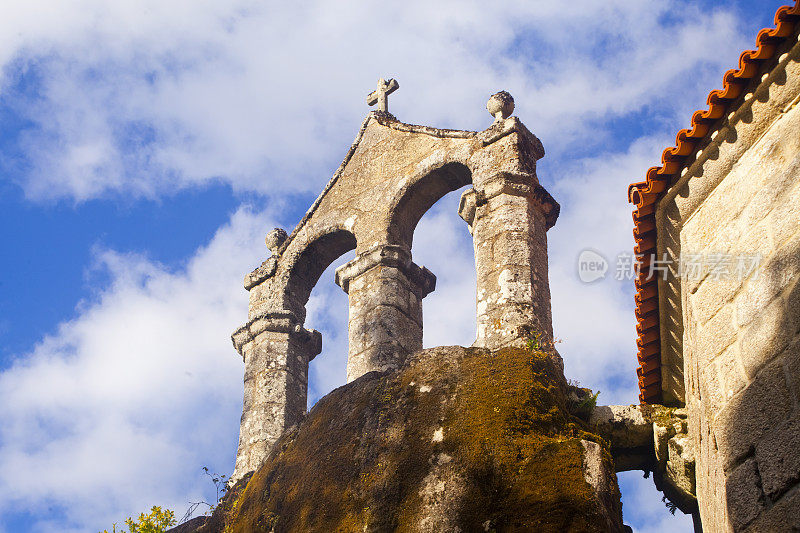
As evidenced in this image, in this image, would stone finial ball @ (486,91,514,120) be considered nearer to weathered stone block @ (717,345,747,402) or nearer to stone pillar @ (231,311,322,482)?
stone pillar @ (231,311,322,482)

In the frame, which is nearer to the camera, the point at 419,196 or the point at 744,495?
the point at 744,495

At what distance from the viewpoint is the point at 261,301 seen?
10.2 metres

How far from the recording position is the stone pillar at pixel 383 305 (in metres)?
8.34

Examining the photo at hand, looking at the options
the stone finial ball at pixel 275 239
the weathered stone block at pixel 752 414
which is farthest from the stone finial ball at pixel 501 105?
the weathered stone block at pixel 752 414

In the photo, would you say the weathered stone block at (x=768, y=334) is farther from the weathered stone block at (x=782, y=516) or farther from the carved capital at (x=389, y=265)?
the carved capital at (x=389, y=265)

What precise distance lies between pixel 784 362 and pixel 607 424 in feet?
7.14

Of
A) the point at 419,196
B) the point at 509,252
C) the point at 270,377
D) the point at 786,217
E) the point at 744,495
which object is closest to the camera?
the point at 744,495

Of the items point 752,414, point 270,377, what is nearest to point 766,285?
point 752,414

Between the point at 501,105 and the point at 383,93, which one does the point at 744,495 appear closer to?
the point at 501,105

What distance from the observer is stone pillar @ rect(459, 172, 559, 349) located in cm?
748

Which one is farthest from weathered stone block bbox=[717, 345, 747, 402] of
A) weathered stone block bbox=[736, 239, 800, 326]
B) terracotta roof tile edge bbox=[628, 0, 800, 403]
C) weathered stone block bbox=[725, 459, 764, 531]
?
terracotta roof tile edge bbox=[628, 0, 800, 403]

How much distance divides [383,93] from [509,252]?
358 centimetres

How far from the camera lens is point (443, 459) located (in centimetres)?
581

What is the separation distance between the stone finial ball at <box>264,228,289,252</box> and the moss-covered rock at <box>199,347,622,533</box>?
3.63 metres
